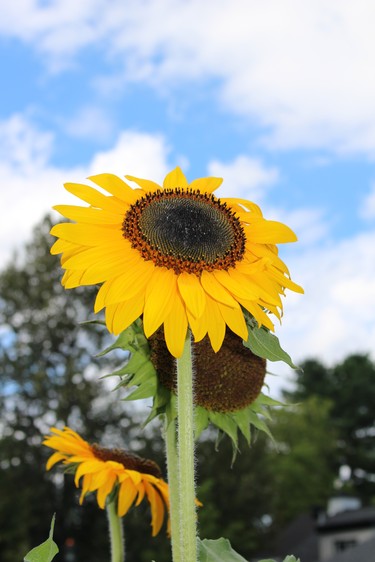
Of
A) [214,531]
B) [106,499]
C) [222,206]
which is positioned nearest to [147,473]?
[106,499]

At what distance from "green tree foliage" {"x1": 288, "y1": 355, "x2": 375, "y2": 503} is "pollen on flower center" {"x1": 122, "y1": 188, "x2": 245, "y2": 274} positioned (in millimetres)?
58283

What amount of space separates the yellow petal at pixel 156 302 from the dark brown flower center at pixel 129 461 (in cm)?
111

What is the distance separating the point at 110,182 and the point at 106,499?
115 centimetres

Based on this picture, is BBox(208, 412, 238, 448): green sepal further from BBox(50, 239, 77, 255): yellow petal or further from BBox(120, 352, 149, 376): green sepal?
BBox(50, 239, 77, 255): yellow petal

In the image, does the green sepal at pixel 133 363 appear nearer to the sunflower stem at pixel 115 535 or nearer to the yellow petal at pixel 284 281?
the yellow petal at pixel 284 281

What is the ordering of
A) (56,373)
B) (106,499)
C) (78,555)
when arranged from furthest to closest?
(56,373) → (78,555) → (106,499)

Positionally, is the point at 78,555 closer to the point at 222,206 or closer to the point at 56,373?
the point at 56,373

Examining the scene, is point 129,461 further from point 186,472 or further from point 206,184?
point 186,472

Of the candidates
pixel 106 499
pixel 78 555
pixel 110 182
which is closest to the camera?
pixel 110 182

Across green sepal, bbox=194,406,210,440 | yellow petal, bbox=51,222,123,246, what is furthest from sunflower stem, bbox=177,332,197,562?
green sepal, bbox=194,406,210,440

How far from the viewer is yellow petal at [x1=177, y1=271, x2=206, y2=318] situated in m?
1.62

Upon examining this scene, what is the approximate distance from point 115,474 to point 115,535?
0.21m

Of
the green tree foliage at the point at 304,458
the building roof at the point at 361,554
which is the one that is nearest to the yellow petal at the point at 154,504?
the building roof at the point at 361,554

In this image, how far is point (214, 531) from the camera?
112ft
